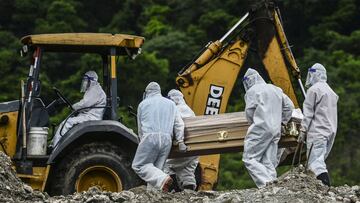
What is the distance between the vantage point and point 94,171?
12.4m

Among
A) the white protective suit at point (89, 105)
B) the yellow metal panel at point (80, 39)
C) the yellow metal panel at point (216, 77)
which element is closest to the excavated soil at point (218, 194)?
the white protective suit at point (89, 105)

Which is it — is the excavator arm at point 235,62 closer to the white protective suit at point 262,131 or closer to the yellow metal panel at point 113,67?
the yellow metal panel at point 113,67

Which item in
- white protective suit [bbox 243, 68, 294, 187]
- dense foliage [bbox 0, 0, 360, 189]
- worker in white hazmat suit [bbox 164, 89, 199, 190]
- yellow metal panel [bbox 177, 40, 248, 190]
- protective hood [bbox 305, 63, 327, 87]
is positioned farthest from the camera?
dense foliage [bbox 0, 0, 360, 189]

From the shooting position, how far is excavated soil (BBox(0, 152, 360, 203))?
10.1 m

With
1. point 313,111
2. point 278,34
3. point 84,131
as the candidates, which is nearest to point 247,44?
point 278,34

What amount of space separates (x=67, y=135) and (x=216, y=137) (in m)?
1.83

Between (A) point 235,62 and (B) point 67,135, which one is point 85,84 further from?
(A) point 235,62

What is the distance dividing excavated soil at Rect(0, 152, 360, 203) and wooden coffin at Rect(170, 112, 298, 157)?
184 centimetres

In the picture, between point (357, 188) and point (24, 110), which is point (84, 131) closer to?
point (24, 110)

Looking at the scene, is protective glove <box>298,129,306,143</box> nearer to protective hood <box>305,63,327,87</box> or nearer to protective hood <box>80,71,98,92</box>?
protective hood <box>305,63,327,87</box>

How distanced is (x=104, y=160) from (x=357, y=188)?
9.73 ft

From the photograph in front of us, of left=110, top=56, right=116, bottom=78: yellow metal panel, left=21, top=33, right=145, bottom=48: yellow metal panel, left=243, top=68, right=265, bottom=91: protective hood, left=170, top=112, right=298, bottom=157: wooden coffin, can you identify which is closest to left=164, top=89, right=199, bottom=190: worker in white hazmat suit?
left=170, top=112, right=298, bottom=157: wooden coffin

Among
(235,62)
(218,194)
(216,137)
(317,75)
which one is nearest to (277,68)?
(235,62)

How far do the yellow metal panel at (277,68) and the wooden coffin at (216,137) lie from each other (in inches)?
86.3
